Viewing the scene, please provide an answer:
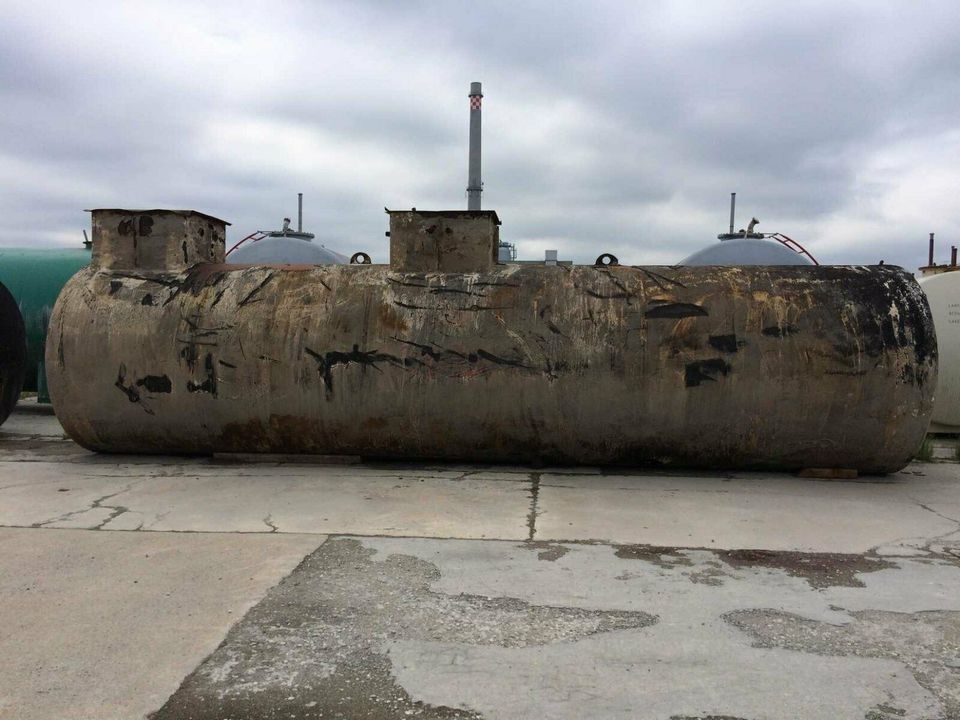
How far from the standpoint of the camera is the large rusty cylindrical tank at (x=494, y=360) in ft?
17.6

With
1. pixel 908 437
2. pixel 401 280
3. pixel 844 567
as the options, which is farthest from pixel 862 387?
pixel 401 280

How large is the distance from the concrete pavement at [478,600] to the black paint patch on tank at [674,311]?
128 cm

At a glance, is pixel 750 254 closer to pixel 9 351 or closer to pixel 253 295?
pixel 253 295

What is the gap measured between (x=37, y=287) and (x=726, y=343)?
28.4ft

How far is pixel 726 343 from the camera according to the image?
5.41 m

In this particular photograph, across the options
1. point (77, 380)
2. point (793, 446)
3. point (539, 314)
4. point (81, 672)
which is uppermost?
point (539, 314)

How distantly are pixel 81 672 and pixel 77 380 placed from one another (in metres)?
3.97

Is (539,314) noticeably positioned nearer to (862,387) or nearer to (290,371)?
(290,371)

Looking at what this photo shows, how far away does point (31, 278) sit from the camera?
31.3ft

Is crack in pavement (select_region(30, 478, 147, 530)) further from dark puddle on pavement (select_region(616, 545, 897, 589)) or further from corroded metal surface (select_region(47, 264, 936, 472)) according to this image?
dark puddle on pavement (select_region(616, 545, 897, 589))

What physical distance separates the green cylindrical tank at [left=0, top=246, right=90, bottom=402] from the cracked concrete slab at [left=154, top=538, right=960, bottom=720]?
24.7 ft

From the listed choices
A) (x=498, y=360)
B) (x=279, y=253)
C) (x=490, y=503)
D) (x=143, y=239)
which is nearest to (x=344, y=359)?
(x=498, y=360)

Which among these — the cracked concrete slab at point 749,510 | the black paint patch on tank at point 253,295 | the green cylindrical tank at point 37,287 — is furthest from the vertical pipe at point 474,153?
the cracked concrete slab at point 749,510

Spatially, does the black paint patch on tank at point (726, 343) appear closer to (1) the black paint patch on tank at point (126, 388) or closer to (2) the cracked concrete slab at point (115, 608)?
(2) the cracked concrete slab at point (115, 608)
